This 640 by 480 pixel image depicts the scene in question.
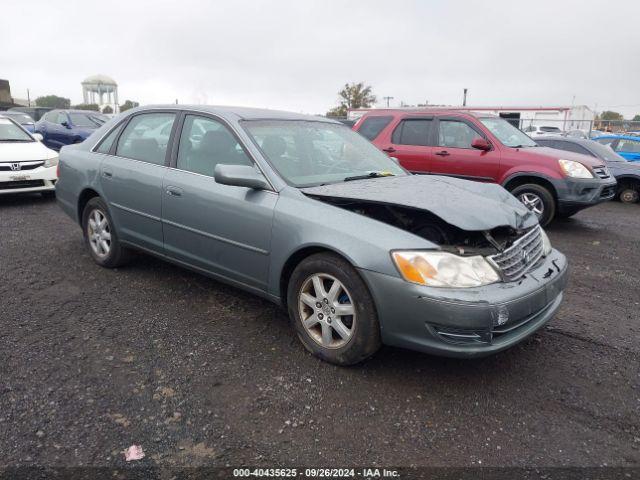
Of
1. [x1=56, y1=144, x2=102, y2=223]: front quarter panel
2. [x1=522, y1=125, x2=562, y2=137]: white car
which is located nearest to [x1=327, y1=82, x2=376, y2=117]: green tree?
[x1=522, y1=125, x2=562, y2=137]: white car

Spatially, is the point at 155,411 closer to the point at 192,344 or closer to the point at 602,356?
the point at 192,344

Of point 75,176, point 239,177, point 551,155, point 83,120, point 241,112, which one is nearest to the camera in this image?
point 239,177

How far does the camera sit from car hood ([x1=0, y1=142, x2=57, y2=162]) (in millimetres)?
7971

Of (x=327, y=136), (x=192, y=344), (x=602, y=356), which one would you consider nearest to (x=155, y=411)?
(x=192, y=344)

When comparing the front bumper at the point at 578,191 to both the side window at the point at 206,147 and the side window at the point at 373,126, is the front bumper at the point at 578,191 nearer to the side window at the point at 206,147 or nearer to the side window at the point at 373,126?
the side window at the point at 373,126

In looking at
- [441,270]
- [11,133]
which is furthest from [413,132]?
[11,133]

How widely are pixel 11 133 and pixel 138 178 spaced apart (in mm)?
6284

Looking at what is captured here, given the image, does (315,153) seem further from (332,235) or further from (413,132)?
(413,132)

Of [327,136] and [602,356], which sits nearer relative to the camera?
[602,356]

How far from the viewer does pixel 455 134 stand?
7934 millimetres

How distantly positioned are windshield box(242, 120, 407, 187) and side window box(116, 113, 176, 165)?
35.2 inches

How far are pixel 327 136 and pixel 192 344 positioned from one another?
2.05 metres

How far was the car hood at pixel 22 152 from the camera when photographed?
7.97 metres

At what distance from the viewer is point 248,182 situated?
3.35 metres
